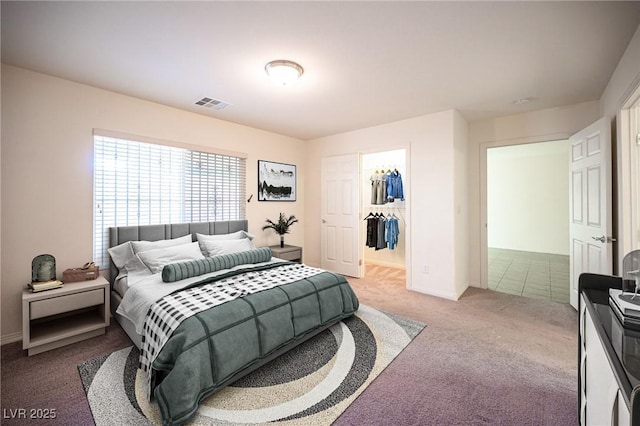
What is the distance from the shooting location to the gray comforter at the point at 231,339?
5.13 feet

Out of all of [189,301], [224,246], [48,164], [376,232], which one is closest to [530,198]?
[376,232]

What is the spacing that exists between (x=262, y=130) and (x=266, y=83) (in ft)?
5.84

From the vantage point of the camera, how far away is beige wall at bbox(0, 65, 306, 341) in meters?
2.41

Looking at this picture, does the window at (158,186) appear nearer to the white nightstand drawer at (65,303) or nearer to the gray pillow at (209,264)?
the white nightstand drawer at (65,303)

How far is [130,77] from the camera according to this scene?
8.54 feet

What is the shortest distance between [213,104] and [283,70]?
1.38m

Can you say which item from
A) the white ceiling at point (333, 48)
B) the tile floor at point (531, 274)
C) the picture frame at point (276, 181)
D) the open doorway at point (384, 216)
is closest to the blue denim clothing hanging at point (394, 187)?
the open doorway at point (384, 216)

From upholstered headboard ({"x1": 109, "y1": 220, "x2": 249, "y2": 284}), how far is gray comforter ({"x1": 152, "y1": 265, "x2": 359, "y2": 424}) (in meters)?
1.81

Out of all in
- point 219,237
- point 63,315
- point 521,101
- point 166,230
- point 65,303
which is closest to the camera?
point 65,303

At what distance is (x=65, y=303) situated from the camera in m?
2.33

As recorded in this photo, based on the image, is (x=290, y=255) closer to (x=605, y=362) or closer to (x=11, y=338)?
(x=11, y=338)

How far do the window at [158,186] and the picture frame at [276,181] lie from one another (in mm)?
330

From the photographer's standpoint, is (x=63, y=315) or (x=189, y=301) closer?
(x=189, y=301)

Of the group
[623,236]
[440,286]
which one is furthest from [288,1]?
[440,286]
